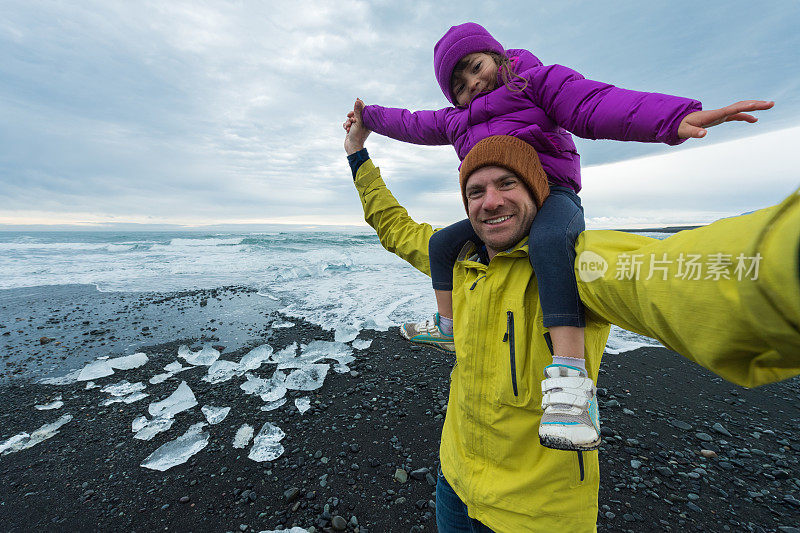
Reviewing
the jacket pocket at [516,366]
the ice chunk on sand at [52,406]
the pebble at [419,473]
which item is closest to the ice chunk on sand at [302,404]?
the pebble at [419,473]

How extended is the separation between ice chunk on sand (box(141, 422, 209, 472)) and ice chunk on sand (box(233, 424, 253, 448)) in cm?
33

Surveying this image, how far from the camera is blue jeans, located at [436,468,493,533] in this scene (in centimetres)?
173

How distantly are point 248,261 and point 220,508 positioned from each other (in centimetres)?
1897

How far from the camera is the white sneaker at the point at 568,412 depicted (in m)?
1.19

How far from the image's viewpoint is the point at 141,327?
314 inches

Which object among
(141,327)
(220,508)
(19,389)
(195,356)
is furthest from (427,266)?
(141,327)

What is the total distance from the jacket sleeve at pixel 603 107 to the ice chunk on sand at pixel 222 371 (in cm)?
568

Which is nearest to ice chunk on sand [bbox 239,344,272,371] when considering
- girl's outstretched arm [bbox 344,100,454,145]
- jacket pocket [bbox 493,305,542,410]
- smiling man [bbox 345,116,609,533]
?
girl's outstretched arm [bbox 344,100,454,145]

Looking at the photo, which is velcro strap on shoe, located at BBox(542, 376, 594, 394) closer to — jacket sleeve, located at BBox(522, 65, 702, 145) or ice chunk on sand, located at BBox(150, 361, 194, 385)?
jacket sleeve, located at BBox(522, 65, 702, 145)

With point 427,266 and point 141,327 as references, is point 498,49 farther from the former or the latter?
point 141,327

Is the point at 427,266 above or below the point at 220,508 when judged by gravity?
above

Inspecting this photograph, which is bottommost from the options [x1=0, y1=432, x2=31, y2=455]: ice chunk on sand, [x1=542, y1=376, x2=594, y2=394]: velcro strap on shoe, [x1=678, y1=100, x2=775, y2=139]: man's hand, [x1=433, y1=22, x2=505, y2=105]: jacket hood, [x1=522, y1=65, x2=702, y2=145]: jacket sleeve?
[x1=0, y1=432, x2=31, y2=455]: ice chunk on sand

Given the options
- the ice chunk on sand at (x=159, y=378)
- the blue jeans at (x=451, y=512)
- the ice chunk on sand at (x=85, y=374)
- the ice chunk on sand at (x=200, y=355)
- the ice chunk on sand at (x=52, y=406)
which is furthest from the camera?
the ice chunk on sand at (x=200, y=355)

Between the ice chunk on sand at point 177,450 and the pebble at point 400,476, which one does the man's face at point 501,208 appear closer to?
the pebble at point 400,476
